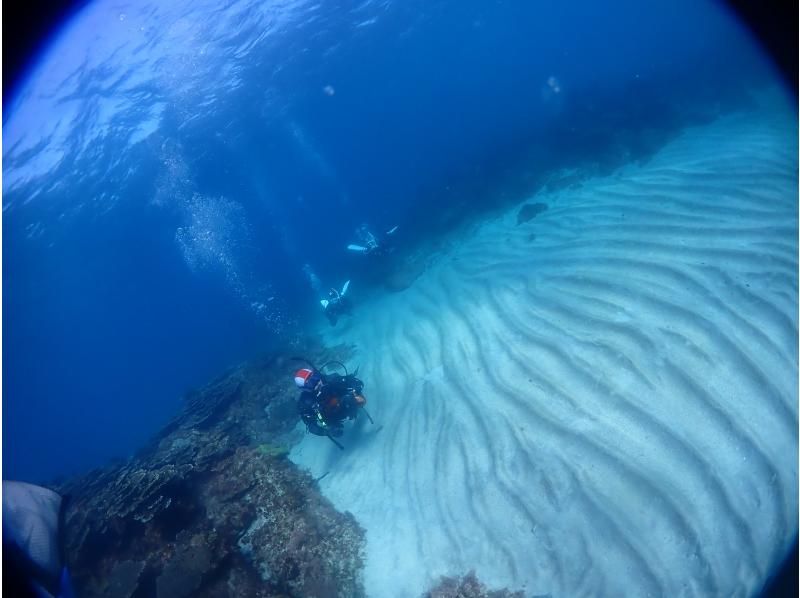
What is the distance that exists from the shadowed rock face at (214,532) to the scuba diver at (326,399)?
0.98m

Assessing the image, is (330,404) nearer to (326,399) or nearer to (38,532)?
(326,399)

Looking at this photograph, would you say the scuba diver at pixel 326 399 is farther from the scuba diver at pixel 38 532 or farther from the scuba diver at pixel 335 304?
the scuba diver at pixel 335 304

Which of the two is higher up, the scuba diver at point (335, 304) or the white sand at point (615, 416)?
the white sand at point (615, 416)

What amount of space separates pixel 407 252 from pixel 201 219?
4172 cm

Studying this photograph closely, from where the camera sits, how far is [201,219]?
5034cm

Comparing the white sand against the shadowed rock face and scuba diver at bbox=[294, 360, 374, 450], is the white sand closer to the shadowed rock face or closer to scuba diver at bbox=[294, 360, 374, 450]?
the shadowed rock face

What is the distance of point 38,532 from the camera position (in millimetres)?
4398

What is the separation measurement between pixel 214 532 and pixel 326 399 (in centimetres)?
252

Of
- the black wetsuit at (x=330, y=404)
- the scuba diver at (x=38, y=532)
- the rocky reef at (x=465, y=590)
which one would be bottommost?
the rocky reef at (x=465, y=590)

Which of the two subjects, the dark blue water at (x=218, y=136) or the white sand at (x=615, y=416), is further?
the dark blue water at (x=218, y=136)

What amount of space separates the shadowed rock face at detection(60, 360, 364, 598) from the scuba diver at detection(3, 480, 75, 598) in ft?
4.36

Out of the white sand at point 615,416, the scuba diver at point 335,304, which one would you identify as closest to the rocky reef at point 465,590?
the white sand at point 615,416

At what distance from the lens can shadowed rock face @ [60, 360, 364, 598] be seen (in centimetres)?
538

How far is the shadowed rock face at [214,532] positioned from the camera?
5375 mm
